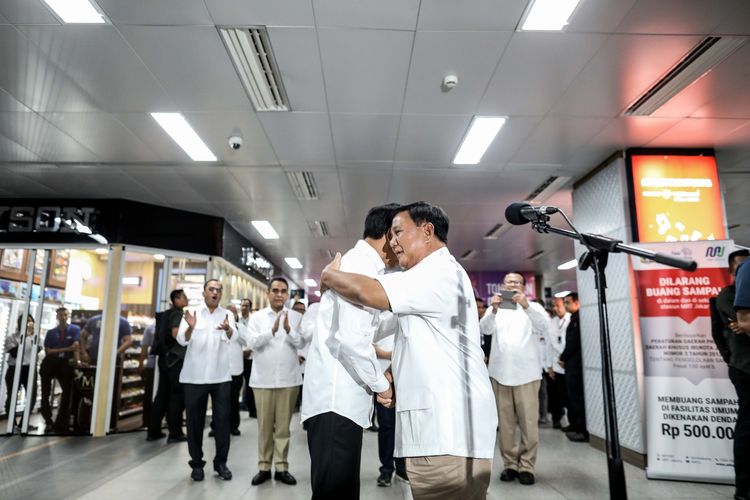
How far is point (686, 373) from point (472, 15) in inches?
136

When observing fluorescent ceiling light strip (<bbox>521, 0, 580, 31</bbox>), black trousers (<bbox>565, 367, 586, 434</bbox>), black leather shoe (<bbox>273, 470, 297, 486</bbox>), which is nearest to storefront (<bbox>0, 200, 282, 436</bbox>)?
black leather shoe (<bbox>273, 470, 297, 486</bbox>)

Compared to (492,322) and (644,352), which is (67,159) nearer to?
(492,322)

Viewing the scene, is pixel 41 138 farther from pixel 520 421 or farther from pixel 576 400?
pixel 576 400

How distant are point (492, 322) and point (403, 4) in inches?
105

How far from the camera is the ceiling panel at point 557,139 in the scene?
4637 mm

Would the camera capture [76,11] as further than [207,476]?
No

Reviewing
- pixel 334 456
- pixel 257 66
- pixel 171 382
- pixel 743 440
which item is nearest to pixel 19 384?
pixel 171 382

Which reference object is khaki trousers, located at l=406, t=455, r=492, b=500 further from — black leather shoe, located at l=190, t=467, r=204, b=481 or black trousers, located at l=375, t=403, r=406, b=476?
black leather shoe, located at l=190, t=467, r=204, b=481

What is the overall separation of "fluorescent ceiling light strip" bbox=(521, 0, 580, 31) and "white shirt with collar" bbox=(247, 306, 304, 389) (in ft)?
9.71

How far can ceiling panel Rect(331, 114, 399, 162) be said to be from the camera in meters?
4.62

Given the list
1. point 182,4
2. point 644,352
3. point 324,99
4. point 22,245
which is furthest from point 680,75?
point 22,245

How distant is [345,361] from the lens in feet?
6.13

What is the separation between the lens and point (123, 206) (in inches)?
282

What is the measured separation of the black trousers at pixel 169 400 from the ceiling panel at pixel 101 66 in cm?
283
